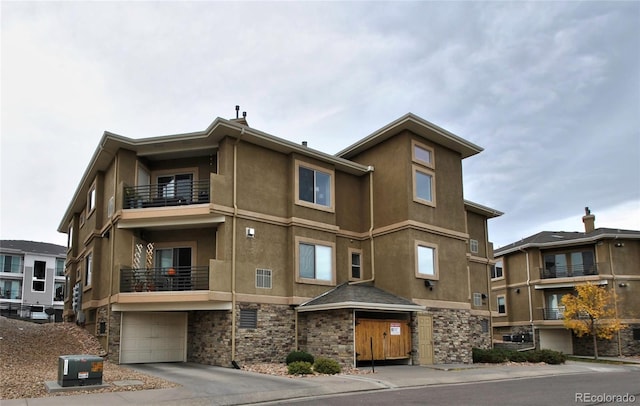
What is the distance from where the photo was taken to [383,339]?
21.6m

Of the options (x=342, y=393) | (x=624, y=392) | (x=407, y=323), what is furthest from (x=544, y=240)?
(x=342, y=393)

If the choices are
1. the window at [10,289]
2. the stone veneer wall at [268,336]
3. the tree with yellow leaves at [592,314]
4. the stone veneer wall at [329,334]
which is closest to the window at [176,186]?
the stone veneer wall at [268,336]

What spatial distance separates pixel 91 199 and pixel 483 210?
21.1 metres

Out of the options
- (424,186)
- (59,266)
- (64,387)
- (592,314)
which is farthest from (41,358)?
(59,266)

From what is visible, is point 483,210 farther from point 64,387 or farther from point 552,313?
point 64,387

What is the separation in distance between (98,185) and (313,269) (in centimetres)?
1052

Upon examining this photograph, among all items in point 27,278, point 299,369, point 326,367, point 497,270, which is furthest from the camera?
point 27,278

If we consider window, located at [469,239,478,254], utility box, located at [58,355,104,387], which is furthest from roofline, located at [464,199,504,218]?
utility box, located at [58,355,104,387]

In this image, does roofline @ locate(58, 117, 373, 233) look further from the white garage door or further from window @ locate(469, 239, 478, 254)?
the white garage door

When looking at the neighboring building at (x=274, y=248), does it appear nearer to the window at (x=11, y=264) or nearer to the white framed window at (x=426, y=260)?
the white framed window at (x=426, y=260)

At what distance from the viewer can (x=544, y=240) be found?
4219 centimetres

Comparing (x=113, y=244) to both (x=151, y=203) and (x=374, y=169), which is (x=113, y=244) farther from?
(x=374, y=169)

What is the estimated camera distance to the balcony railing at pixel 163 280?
21.0 m

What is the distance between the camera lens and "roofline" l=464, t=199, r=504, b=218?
3092 centimetres
